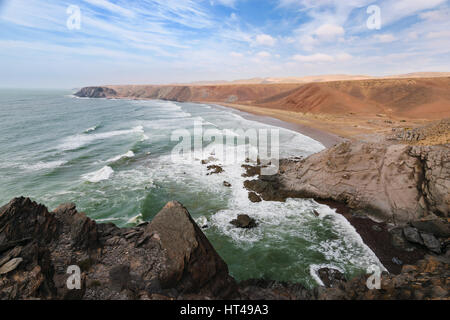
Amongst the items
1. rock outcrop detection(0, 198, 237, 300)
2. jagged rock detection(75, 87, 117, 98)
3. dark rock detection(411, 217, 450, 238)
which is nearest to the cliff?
dark rock detection(411, 217, 450, 238)

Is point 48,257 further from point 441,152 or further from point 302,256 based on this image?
point 441,152

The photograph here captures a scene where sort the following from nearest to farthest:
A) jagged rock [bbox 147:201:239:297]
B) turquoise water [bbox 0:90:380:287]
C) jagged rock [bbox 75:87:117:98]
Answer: jagged rock [bbox 147:201:239:297] < turquoise water [bbox 0:90:380:287] < jagged rock [bbox 75:87:117:98]

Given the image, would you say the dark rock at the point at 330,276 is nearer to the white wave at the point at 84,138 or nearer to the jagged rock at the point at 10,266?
the jagged rock at the point at 10,266

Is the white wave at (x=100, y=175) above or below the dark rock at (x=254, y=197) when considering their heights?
above

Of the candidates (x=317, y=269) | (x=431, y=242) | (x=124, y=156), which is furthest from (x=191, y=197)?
(x=431, y=242)

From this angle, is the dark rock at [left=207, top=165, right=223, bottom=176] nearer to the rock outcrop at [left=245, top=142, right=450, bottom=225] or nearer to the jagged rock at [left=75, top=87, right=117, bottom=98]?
the rock outcrop at [left=245, top=142, right=450, bottom=225]

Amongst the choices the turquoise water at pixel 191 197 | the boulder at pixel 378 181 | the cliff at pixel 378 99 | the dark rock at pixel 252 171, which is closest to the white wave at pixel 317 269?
the turquoise water at pixel 191 197

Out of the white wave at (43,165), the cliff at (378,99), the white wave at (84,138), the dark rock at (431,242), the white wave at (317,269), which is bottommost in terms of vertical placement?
the white wave at (317,269)
